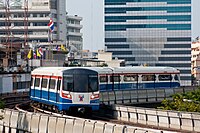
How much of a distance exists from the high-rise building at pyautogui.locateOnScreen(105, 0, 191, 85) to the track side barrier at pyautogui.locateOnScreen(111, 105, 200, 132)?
5282 inches

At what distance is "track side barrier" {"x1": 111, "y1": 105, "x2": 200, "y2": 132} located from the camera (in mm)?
29297

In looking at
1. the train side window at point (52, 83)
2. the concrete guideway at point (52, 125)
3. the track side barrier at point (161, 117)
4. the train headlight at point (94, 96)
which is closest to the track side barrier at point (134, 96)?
the track side barrier at point (161, 117)

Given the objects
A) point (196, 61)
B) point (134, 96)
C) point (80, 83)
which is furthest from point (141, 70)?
point (196, 61)

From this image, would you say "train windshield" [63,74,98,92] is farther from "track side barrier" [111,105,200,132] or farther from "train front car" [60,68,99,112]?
"track side barrier" [111,105,200,132]

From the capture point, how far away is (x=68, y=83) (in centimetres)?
3434

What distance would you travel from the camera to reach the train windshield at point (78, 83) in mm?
34281

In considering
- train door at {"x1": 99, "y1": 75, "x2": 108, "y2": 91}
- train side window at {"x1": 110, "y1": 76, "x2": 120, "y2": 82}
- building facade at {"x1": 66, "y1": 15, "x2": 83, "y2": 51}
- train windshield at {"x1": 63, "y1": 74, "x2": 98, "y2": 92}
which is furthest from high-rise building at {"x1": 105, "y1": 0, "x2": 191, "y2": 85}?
train windshield at {"x1": 63, "y1": 74, "x2": 98, "y2": 92}

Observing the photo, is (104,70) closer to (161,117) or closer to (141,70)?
(141,70)

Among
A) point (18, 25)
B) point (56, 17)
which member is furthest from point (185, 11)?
point (18, 25)

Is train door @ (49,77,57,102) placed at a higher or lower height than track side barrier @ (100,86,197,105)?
higher

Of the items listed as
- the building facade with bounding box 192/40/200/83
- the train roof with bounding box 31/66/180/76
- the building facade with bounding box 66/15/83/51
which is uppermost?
the building facade with bounding box 66/15/83/51

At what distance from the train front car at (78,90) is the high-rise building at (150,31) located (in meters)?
136

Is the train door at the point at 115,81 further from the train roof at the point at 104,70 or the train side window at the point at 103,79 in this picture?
the train side window at the point at 103,79

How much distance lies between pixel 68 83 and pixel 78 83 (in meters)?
0.64
